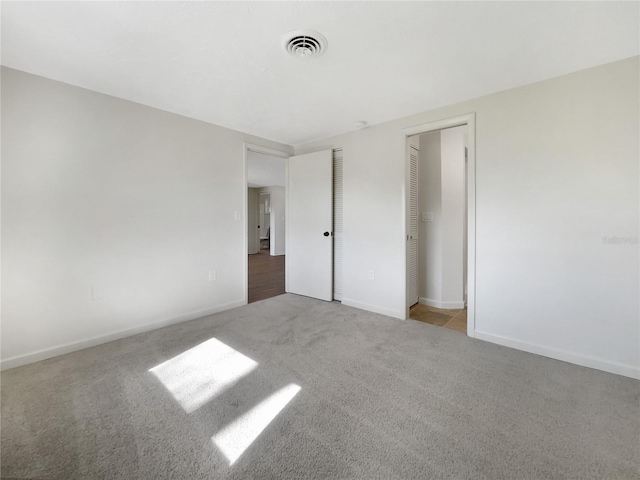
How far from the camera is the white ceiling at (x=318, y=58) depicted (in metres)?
1.52

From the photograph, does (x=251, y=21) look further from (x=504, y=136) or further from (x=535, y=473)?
(x=535, y=473)

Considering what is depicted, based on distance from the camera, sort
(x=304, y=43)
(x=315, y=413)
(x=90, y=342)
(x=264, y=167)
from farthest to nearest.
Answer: (x=264, y=167) → (x=90, y=342) → (x=304, y=43) → (x=315, y=413)

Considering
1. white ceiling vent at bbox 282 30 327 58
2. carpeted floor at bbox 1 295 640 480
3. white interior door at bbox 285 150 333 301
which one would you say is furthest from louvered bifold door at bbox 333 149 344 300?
white ceiling vent at bbox 282 30 327 58

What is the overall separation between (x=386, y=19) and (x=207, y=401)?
255 centimetres

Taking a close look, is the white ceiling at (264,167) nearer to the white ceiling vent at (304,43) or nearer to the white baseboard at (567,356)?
the white ceiling vent at (304,43)

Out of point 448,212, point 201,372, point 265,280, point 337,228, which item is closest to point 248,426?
point 201,372

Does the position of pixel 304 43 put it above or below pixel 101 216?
above

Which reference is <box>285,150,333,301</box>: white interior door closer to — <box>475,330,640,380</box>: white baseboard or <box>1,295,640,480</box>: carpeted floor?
<box>1,295,640,480</box>: carpeted floor

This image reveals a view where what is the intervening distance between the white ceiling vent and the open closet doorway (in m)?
2.23

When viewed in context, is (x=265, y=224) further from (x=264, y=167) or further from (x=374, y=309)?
(x=374, y=309)

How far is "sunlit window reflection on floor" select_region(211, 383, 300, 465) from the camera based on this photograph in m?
1.34

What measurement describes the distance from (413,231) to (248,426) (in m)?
2.84

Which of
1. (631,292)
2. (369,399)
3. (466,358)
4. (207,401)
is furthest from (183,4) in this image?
(631,292)

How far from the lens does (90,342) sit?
2432 millimetres
